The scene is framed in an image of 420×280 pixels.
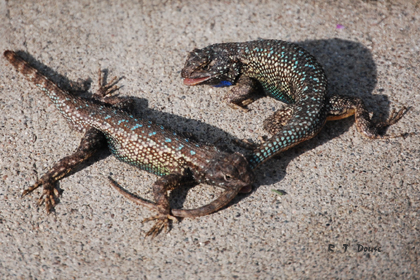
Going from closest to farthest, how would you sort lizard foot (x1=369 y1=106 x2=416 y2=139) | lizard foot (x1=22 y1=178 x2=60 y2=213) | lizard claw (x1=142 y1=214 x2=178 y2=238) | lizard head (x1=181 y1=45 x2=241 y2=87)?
lizard claw (x1=142 y1=214 x2=178 y2=238) < lizard foot (x1=22 y1=178 x2=60 y2=213) < lizard foot (x1=369 y1=106 x2=416 y2=139) < lizard head (x1=181 y1=45 x2=241 y2=87)

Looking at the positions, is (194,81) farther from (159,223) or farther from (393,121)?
(393,121)

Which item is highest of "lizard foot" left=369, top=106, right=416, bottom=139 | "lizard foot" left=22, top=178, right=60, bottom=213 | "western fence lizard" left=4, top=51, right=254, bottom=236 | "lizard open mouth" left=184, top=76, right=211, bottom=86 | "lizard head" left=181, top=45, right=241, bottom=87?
"lizard head" left=181, top=45, right=241, bottom=87

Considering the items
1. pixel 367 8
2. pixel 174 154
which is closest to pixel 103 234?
pixel 174 154

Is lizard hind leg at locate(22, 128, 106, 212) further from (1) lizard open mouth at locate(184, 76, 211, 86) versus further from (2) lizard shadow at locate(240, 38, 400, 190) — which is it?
(2) lizard shadow at locate(240, 38, 400, 190)

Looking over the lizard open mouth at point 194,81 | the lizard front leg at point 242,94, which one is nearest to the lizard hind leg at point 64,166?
the lizard open mouth at point 194,81

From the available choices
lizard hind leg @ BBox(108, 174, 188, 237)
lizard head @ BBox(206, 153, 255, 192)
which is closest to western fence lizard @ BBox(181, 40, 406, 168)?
lizard head @ BBox(206, 153, 255, 192)

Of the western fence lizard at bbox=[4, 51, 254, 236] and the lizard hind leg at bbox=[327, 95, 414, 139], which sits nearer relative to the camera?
the western fence lizard at bbox=[4, 51, 254, 236]

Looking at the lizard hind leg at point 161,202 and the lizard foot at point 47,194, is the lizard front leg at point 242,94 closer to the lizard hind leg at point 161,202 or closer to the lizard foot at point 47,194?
the lizard hind leg at point 161,202

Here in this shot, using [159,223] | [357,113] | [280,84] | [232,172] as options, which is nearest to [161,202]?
[159,223]
